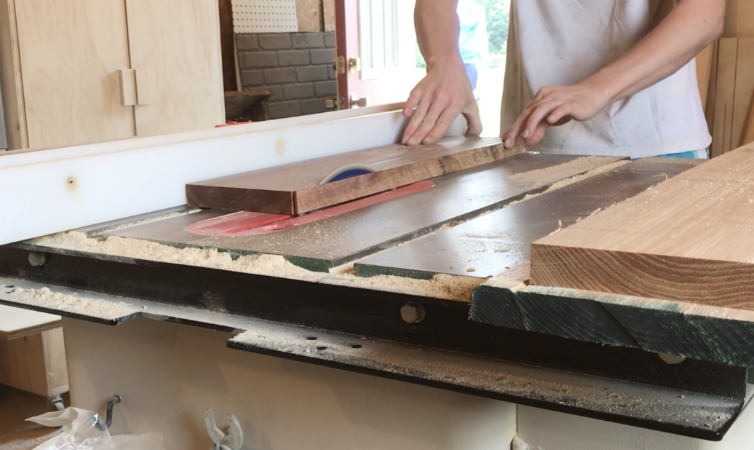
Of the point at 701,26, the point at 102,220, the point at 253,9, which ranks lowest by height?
the point at 102,220

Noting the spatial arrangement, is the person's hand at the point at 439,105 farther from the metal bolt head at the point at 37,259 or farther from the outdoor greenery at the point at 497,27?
the outdoor greenery at the point at 497,27

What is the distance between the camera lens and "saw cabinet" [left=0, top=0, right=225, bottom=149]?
267 centimetres

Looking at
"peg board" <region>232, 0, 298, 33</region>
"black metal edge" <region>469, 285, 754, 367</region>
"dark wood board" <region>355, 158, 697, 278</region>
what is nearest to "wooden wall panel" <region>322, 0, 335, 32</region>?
"peg board" <region>232, 0, 298, 33</region>

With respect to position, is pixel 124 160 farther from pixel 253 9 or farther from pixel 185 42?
pixel 253 9

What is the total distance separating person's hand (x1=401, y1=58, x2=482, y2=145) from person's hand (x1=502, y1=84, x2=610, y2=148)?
0.63 feet

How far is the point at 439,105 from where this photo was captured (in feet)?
5.80

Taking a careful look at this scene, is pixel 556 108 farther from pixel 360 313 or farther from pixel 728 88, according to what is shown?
pixel 728 88

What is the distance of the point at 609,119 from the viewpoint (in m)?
1.94

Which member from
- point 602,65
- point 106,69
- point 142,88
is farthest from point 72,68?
point 602,65

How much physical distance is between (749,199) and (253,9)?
451cm

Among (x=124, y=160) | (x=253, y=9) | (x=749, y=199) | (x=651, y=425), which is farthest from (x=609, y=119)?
(x=253, y=9)

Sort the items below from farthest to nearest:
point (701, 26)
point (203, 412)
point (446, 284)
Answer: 1. point (701, 26)
2. point (203, 412)
3. point (446, 284)

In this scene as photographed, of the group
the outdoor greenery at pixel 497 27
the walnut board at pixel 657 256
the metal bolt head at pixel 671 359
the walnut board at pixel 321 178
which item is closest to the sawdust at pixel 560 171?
the walnut board at pixel 321 178

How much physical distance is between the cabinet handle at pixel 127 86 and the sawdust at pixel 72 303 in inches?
78.1
